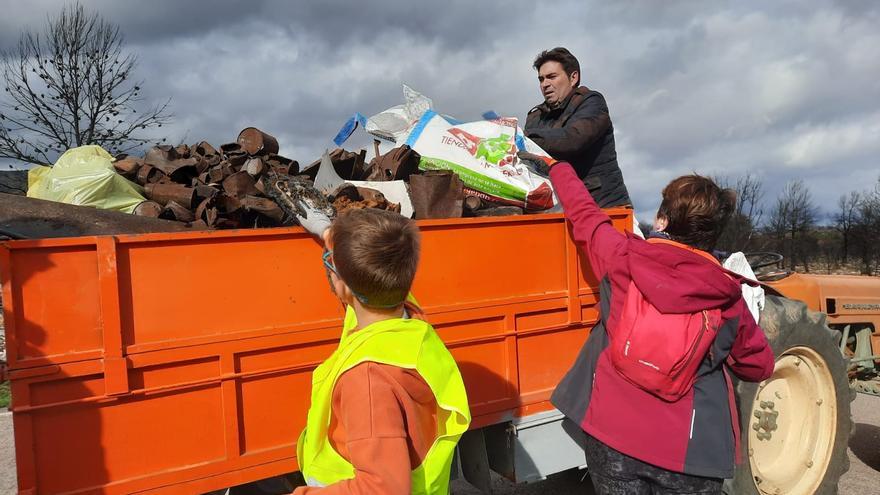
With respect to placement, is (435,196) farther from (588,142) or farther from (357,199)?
(588,142)

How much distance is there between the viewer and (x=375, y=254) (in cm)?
161

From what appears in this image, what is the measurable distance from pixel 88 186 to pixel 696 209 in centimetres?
310

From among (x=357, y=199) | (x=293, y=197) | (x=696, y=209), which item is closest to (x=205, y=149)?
(x=357, y=199)

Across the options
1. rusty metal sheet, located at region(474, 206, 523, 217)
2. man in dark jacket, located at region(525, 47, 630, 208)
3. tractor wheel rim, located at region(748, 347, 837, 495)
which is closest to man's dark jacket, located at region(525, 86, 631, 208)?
man in dark jacket, located at region(525, 47, 630, 208)

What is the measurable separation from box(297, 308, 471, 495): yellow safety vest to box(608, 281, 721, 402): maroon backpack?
2.85 ft

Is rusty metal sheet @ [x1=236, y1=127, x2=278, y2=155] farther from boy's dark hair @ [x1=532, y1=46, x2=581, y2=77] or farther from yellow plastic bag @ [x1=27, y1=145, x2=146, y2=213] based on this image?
boy's dark hair @ [x1=532, y1=46, x2=581, y2=77]

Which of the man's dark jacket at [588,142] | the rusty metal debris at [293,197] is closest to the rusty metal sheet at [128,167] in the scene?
the rusty metal debris at [293,197]

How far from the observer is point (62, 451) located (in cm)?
211

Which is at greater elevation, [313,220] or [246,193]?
[246,193]

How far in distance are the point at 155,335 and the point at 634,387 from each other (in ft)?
6.06

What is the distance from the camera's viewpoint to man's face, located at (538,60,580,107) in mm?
3969

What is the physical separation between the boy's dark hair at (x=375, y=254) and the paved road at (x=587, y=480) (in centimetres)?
358

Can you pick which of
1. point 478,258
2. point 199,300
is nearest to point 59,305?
point 199,300

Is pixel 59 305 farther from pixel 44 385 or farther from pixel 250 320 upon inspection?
pixel 250 320
